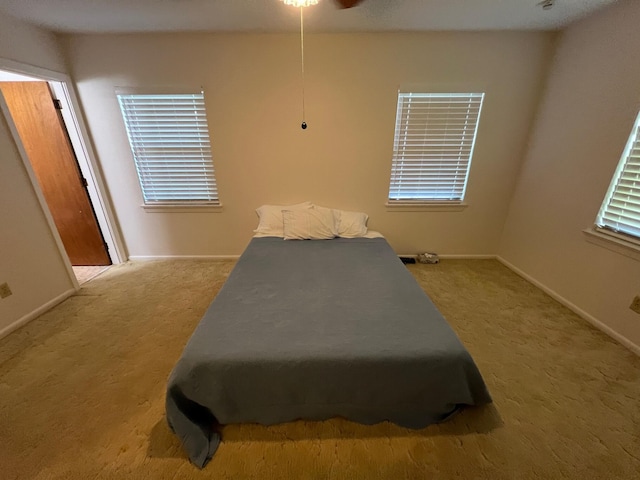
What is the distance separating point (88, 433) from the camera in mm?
1310

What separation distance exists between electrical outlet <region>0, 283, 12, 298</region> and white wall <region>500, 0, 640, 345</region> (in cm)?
476

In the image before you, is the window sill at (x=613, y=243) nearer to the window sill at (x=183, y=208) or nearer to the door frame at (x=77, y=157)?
the window sill at (x=183, y=208)

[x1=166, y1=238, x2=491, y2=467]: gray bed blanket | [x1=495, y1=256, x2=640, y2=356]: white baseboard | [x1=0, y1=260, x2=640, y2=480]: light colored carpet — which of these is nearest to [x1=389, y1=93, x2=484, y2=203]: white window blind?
[x1=495, y1=256, x2=640, y2=356]: white baseboard

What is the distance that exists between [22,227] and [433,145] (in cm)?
395

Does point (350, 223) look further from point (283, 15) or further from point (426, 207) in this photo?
point (283, 15)

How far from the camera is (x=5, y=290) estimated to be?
199 centimetres

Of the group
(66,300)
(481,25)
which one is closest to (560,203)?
(481,25)

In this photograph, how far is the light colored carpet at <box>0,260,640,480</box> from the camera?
117cm

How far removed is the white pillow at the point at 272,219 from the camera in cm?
272

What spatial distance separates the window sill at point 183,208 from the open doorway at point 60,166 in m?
0.52

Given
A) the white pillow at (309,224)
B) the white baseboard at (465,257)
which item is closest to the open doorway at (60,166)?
the white pillow at (309,224)

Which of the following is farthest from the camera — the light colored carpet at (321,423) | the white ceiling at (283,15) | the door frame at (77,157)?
the door frame at (77,157)

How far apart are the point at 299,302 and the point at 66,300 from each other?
247cm

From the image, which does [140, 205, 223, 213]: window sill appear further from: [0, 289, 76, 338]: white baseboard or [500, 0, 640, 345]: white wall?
[500, 0, 640, 345]: white wall
